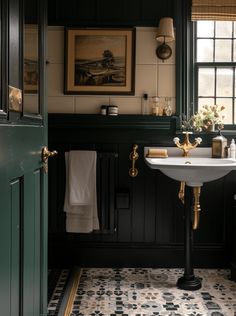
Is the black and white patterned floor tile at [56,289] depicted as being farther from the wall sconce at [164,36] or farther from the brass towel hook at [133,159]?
the wall sconce at [164,36]

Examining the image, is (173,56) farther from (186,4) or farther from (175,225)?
(175,225)

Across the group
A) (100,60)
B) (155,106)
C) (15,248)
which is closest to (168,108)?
(155,106)

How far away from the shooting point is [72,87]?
10.5 feet

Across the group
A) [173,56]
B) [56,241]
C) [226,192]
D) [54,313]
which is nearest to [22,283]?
[54,313]

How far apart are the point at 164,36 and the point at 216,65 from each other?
0.54 metres

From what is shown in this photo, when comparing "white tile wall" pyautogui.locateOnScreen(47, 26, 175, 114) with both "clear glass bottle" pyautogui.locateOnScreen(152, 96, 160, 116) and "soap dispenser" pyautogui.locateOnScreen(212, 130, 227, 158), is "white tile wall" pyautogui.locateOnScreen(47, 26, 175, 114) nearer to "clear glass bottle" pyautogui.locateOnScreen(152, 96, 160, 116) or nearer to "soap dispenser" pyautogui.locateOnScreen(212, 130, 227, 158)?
"clear glass bottle" pyautogui.locateOnScreen(152, 96, 160, 116)

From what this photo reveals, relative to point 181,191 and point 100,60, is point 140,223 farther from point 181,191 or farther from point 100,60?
point 100,60

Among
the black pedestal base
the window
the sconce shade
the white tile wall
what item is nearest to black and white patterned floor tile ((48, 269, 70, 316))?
the black pedestal base

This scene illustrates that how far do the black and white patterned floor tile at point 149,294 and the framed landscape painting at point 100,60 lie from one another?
1497 millimetres

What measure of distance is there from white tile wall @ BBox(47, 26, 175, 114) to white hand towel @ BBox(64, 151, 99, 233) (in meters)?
0.43

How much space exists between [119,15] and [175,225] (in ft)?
5.94

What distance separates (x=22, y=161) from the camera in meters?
1.51

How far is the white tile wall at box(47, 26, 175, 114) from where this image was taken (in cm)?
318

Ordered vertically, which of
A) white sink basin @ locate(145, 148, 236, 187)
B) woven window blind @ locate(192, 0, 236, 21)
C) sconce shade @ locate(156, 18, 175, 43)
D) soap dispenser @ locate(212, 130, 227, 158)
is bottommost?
white sink basin @ locate(145, 148, 236, 187)
